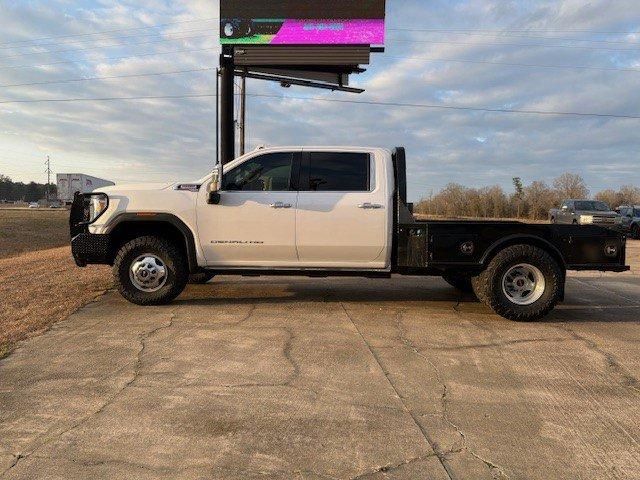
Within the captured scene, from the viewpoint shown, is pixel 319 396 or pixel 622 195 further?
pixel 622 195

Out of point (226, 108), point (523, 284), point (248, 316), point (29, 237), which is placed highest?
point (226, 108)

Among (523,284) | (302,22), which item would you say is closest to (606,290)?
(523,284)

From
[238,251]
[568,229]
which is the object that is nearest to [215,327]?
[238,251]

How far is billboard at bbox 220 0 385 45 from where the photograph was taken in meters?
13.5

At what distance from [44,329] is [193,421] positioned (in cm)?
311

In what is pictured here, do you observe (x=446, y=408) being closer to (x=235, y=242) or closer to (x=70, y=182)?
(x=235, y=242)

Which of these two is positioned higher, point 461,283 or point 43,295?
point 461,283

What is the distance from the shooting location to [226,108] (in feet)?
38.5

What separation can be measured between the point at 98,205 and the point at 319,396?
14.5 ft

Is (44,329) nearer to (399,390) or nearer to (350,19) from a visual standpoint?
(399,390)

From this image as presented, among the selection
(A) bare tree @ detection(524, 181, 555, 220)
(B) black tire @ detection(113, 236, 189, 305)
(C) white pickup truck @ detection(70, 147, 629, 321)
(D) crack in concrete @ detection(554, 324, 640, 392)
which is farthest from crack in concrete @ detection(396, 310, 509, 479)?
(A) bare tree @ detection(524, 181, 555, 220)

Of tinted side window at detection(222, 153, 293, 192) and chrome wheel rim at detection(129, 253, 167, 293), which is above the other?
tinted side window at detection(222, 153, 293, 192)

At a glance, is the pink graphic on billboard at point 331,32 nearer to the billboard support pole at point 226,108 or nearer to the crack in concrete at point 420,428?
the billboard support pole at point 226,108

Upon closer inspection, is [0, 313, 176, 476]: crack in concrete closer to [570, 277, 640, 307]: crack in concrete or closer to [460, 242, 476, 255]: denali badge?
[460, 242, 476, 255]: denali badge
